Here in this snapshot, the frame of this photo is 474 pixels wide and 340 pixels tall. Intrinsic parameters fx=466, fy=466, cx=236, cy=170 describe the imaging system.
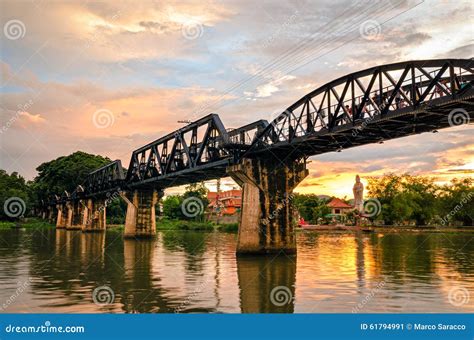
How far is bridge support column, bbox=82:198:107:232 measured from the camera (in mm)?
107500

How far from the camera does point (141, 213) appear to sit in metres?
80.9

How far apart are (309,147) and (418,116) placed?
11918 mm

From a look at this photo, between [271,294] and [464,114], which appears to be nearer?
[271,294]

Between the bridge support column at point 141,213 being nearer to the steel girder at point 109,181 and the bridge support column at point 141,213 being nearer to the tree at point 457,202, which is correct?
the steel girder at point 109,181

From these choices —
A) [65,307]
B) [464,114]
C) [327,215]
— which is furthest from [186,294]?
[327,215]

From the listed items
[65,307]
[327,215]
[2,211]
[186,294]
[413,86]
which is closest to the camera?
[65,307]

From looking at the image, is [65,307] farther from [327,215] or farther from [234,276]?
[327,215]

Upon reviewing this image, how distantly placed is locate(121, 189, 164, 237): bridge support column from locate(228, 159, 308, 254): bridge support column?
39535 millimetres

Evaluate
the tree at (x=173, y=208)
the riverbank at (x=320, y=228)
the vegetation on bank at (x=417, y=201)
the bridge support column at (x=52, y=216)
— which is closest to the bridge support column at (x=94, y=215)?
the riverbank at (x=320, y=228)

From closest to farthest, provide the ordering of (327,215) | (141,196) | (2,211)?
(141,196) → (2,211) → (327,215)

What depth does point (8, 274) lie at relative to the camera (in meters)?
30.2

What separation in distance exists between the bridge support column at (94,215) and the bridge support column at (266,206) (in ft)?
236

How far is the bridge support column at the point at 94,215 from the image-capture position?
107500 millimetres

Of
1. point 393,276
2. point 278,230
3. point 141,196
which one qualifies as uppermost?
point 141,196
